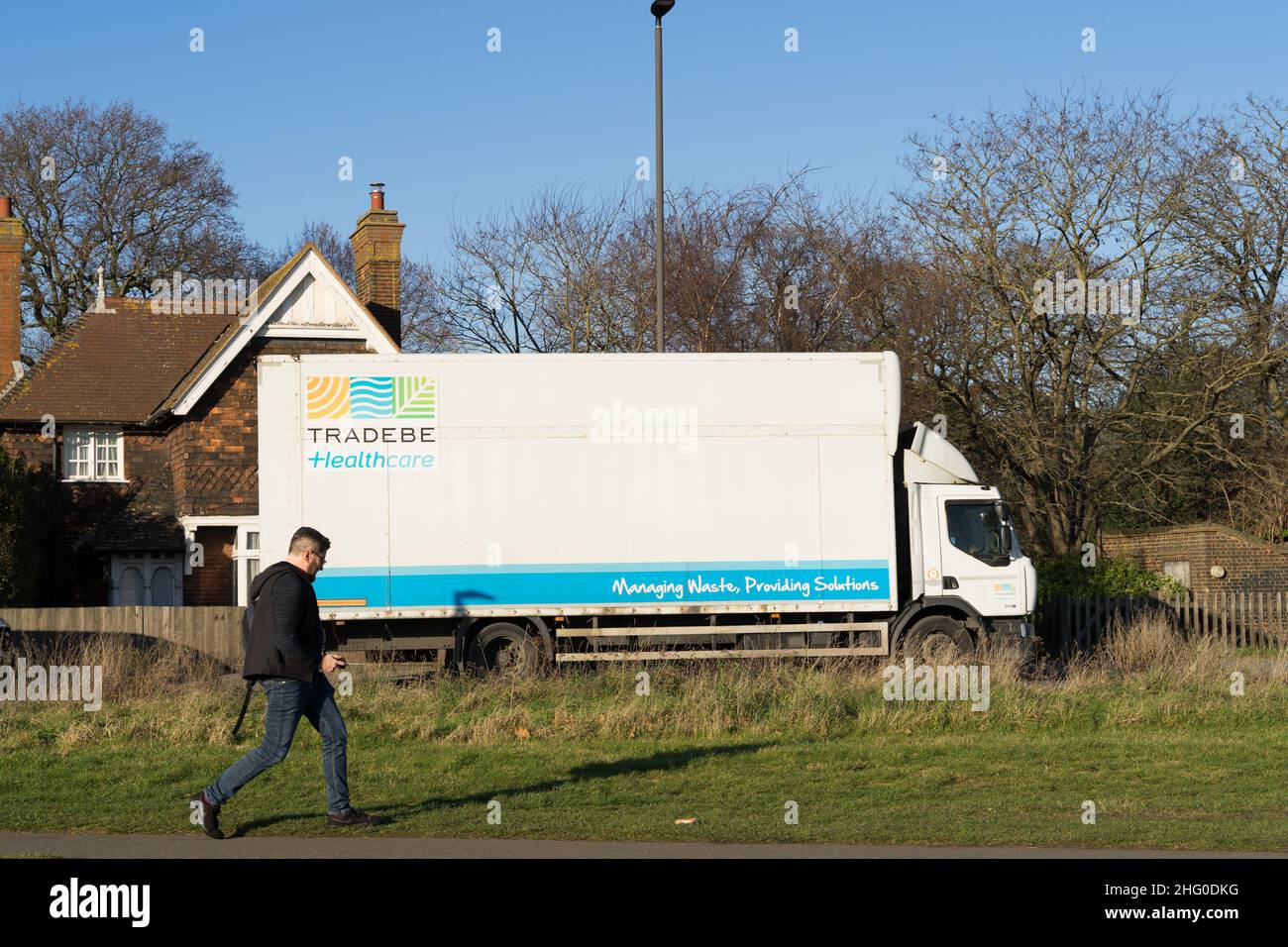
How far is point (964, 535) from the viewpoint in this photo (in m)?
19.5

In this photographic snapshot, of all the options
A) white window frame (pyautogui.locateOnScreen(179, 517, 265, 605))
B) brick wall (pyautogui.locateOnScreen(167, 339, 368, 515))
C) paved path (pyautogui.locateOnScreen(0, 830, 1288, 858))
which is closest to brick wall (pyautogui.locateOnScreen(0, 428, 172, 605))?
brick wall (pyautogui.locateOnScreen(167, 339, 368, 515))

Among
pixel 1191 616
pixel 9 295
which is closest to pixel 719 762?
pixel 1191 616

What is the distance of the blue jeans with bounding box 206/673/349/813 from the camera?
916 cm

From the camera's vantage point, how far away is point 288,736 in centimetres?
922

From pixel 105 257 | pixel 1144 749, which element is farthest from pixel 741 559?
pixel 105 257

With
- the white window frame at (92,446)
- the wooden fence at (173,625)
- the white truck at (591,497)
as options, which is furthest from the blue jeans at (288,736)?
the white window frame at (92,446)

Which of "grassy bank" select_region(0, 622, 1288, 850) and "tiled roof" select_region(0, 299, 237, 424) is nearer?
"grassy bank" select_region(0, 622, 1288, 850)

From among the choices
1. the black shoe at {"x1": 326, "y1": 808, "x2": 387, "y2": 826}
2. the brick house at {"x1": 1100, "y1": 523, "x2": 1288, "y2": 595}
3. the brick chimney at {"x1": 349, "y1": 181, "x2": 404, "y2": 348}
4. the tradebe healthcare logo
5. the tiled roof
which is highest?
the brick chimney at {"x1": 349, "y1": 181, "x2": 404, "y2": 348}

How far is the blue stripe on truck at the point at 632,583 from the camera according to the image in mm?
18641

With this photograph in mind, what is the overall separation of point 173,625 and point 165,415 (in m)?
9.06

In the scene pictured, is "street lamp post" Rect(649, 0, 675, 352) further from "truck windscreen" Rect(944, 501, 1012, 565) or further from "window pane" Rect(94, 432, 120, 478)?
"window pane" Rect(94, 432, 120, 478)

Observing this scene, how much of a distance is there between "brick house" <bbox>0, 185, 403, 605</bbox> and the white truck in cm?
1057

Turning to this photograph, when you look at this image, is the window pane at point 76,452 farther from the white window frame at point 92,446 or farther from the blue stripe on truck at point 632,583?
the blue stripe on truck at point 632,583
